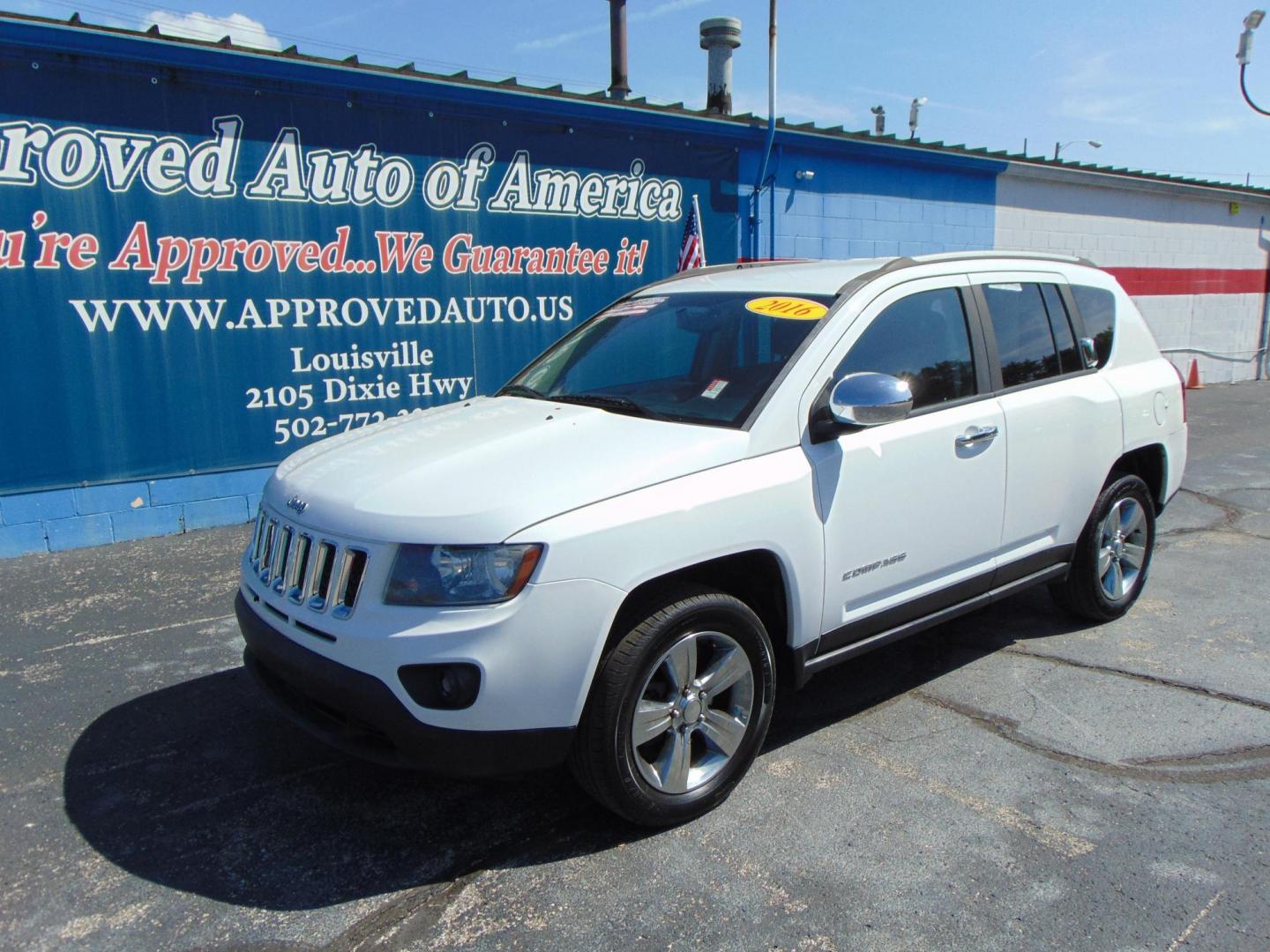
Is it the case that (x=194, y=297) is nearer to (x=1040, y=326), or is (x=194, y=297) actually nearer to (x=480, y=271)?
(x=480, y=271)

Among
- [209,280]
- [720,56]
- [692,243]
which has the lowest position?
[209,280]

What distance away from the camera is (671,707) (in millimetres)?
2990

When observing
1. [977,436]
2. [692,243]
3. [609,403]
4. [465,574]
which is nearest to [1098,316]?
[977,436]

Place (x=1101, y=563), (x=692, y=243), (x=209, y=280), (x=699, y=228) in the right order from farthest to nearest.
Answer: (x=699, y=228), (x=692, y=243), (x=209, y=280), (x=1101, y=563)

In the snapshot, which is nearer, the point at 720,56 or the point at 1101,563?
the point at 1101,563

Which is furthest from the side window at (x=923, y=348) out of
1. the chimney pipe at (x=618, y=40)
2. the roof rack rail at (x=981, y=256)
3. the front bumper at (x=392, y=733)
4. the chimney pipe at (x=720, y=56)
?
the chimney pipe at (x=618, y=40)

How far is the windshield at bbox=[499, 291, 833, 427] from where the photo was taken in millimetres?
3398

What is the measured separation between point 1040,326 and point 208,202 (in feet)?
19.1

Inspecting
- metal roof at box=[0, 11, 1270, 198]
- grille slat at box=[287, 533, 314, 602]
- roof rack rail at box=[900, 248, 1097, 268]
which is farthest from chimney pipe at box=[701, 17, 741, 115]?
grille slat at box=[287, 533, 314, 602]

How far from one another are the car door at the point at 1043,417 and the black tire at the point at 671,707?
150 centimetres

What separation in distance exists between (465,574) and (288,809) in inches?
49.3

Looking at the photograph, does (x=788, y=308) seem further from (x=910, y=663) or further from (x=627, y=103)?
(x=627, y=103)

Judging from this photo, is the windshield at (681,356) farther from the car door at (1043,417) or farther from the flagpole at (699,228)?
the flagpole at (699,228)

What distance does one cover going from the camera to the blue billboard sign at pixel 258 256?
6422 mm
